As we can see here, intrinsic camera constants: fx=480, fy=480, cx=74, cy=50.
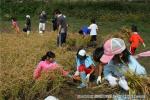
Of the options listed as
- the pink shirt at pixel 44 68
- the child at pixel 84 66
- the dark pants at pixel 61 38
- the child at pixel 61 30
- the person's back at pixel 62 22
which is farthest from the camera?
the person's back at pixel 62 22

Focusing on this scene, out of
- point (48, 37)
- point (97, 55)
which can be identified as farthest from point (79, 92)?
point (48, 37)

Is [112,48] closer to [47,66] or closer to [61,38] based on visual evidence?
[47,66]

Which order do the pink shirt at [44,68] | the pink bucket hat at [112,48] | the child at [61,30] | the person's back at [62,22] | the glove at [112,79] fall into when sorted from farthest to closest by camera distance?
the person's back at [62,22] < the child at [61,30] < the pink shirt at [44,68] < the glove at [112,79] < the pink bucket hat at [112,48]

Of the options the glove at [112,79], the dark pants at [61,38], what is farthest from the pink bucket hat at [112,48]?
the dark pants at [61,38]

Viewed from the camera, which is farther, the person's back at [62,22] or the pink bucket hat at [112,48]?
the person's back at [62,22]

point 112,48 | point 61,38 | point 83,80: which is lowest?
point 61,38

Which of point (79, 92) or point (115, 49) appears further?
point (79, 92)

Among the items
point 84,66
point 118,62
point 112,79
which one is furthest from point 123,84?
point 84,66

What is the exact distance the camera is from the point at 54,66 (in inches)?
404

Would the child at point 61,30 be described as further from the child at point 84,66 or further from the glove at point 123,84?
the glove at point 123,84

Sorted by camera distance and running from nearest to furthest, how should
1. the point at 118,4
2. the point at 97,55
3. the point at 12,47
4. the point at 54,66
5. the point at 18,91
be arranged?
the point at 97,55 < the point at 18,91 < the point at 54,66 < the point at 12,47 < the point at 118,4

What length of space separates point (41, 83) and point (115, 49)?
10.9ft

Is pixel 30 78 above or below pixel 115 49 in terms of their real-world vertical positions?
below

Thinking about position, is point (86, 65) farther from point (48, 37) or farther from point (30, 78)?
point (48, 37)
